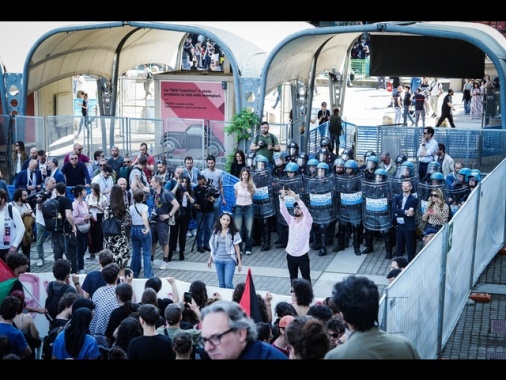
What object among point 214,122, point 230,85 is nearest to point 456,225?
point 214,122

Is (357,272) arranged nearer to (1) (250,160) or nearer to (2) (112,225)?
(1) (250,160)

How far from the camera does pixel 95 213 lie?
46.9 ft

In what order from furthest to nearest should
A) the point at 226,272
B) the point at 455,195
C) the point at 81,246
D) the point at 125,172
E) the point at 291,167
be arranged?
1. the point at 125,172
2. the point at 291,167
3. the point at 455,195
4. the point at 81,246
5. the point at 226,272

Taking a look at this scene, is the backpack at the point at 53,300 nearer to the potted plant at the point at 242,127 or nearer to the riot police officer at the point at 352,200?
the riot police officer at the point at 352,200

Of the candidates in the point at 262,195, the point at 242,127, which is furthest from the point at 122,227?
the point at 242,127

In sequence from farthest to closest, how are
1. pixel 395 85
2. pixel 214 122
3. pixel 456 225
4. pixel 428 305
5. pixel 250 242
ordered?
pixel 395 85 → pixel 214 122 → pixel 250 242 → pixel 456 225 → pixel 428 305

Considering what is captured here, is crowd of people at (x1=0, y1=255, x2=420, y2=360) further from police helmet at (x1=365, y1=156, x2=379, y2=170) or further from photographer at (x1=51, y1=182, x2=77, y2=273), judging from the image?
police helmet at (x1=365, y1=156, x2=379, y2=170)

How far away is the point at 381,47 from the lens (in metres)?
23.2

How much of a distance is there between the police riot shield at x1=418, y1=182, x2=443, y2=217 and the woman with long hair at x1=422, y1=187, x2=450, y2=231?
0.72 m

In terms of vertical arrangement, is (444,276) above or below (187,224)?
above

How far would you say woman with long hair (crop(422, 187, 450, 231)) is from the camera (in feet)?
44.0

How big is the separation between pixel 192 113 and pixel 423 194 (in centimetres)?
868
